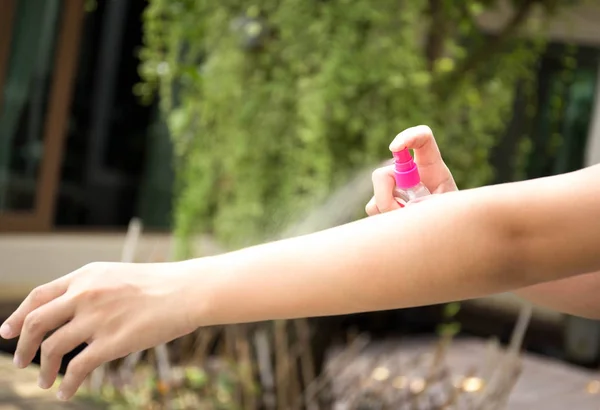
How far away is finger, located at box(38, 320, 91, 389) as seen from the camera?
0.52m

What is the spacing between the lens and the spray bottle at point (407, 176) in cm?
74

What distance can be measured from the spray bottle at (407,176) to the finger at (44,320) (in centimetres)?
32

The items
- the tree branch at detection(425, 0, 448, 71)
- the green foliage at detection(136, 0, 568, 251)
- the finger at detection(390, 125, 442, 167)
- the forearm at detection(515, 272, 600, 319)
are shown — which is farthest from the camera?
the tree branch at detection(425, 0, 448, 71)

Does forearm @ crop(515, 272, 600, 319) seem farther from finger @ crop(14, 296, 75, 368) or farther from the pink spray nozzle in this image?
finger @ crop(14, 296, 75, 368)

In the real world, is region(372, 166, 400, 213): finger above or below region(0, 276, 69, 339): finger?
below

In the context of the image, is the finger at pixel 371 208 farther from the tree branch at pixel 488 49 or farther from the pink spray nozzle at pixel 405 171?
the tree branch at pixel 488 49

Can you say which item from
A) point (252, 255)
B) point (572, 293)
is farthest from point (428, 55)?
point (252, 255)

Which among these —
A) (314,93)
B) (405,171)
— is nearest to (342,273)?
(405,171)

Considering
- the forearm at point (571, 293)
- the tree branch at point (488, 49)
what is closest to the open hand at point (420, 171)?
the forearm at point (571, 293)

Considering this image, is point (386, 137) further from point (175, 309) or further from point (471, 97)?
point (175, 309)

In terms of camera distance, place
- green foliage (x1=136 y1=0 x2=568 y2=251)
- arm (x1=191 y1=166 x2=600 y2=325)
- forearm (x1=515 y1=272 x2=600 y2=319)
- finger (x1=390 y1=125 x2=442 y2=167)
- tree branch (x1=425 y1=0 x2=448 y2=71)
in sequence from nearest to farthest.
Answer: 1. arm (x1=191 y1=166 x2=600 y2=325)
2. finger (x1=390 y1=125 x2=442 y2=167)
3. forearm (x1=515 y1=272 x2=600 y2=319)
4. green foliage (x1=136 y1=0 x2=568 y2=251)
5. tree branch (x1=425 y1=0 x2=448 y2=71)

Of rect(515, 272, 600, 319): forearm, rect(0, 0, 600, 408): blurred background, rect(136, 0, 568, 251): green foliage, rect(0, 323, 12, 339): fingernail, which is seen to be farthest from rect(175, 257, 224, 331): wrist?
rect(136, 0, 568, 251): green foliage

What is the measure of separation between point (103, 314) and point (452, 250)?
0.21 metres

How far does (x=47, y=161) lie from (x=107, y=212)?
2.72ft
